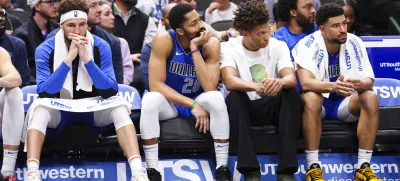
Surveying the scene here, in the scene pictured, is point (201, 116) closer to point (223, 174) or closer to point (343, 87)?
point (223, 174)

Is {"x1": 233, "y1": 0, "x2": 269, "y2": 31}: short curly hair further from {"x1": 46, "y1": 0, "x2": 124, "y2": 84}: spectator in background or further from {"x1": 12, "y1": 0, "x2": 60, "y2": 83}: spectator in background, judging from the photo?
{"x1": 12, "y1": 0, "x2": 60, "y2": 83}: spectator in background

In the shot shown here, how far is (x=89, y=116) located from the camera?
264 inches

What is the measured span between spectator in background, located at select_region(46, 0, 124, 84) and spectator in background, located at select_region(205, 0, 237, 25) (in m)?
2.35

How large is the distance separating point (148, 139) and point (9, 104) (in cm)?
111

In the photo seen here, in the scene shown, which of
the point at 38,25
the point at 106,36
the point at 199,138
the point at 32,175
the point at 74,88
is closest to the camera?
the point at 32,175

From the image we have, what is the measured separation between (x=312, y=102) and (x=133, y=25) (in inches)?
123

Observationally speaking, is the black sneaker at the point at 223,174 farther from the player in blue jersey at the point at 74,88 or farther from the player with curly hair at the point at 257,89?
the player in blue jersey at the point at 74,88

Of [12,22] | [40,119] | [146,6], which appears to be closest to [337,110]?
[40,119]

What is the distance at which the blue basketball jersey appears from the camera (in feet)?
22.7

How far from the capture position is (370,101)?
6.68 m

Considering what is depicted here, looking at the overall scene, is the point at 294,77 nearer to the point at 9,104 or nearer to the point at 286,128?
the point at 286,128

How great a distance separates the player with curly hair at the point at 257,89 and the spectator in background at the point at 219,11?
3226 millimetres

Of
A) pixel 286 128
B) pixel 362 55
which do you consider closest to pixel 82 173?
pixel 286 128

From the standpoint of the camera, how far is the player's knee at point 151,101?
21.6 ft
